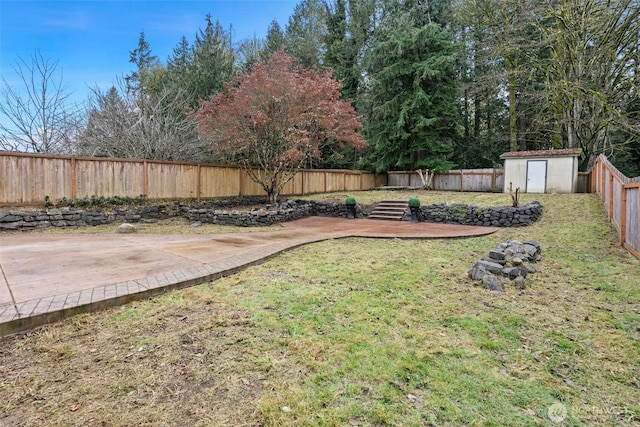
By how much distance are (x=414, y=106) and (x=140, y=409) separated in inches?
695

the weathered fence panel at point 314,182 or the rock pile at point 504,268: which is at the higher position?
the weathered fence panel at point 314,182

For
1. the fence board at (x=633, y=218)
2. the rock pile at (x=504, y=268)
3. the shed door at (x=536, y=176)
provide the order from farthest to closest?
the shed door at (x=536, y=176) → the fence board at (x=633, y=218) → the rock pile at (x=504, y=268)

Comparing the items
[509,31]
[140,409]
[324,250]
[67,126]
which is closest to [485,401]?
[140,409]

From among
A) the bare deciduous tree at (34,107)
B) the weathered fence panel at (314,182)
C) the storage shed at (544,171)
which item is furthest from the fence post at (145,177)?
the storage shed at (544,171)

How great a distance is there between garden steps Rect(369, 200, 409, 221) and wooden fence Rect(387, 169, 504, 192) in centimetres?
705

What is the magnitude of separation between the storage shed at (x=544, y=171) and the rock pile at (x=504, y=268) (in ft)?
32.2

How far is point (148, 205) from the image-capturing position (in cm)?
1008

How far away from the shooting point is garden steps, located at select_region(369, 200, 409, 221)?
11.3 m

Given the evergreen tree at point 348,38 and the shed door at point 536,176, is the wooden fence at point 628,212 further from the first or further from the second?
the evergreen tree at point 348,38

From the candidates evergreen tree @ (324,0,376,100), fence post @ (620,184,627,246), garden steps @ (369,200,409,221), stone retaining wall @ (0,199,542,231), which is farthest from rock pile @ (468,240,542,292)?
evergreen tree @ (324,0,376,100)

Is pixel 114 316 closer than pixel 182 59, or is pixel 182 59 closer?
pixel 114 316

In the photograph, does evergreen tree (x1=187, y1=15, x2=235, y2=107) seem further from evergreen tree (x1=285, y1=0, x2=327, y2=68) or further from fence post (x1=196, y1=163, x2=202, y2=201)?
fence post (x1=196, y1=163, x2=202, y2=201)

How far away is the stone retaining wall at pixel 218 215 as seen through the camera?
315 inches

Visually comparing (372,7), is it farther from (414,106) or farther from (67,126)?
(67,126)
